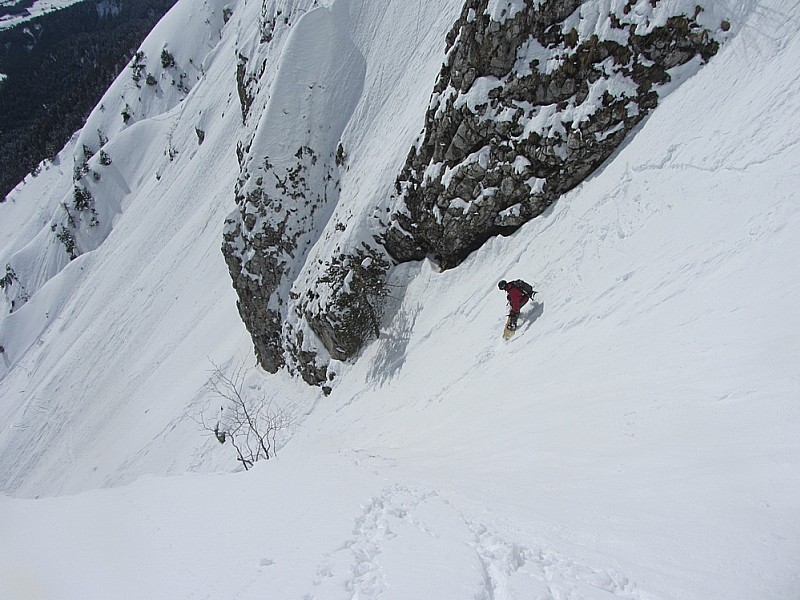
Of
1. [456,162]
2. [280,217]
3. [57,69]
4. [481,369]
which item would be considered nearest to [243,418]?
[280,217]

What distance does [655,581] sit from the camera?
3721mm

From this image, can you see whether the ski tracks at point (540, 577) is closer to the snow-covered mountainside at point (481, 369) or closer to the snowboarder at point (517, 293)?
the snow-covered mountainside at point (481, 369)

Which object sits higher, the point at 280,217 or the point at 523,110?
the point at 280,217

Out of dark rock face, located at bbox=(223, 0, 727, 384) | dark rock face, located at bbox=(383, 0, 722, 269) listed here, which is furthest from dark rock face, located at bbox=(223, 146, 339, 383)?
dark rock face, located at bbox=(383, 0, 722, 269)

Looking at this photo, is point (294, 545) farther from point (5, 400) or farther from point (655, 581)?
point (5, 400)

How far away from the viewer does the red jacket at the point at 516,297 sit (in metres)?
11.9

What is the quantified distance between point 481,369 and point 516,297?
2.34 m

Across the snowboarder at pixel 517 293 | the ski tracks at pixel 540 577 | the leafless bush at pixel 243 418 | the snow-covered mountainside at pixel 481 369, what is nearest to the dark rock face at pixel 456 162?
the snow-covered mountainside at pixel 481 369

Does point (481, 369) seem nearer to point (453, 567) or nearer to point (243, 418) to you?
point (453, 567)

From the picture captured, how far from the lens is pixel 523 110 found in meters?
14.7

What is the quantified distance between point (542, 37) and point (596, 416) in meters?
12.8

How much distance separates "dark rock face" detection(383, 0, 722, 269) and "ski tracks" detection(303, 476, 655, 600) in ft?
39.5

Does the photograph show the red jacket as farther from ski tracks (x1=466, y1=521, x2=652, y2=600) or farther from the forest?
the forest

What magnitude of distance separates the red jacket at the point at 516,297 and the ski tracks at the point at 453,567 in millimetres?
7066
